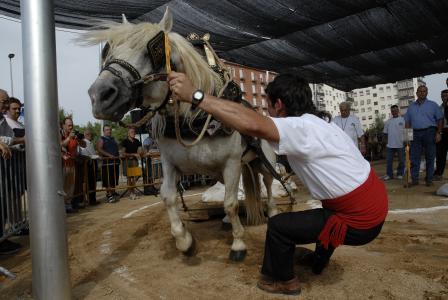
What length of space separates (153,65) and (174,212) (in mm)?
1380

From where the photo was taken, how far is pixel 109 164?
8.80 m

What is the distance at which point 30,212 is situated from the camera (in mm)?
2256

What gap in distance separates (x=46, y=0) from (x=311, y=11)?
5.39 meters

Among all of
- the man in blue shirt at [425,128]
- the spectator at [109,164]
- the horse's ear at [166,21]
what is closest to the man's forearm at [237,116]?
the horse's ear at [166,21]

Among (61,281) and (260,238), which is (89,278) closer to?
(61,281)

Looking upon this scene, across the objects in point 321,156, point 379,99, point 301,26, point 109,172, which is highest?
point 379,99

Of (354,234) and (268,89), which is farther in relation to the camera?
(268,89)

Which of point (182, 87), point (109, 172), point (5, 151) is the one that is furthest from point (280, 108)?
point (109, 172)

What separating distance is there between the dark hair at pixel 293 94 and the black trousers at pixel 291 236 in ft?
2.38

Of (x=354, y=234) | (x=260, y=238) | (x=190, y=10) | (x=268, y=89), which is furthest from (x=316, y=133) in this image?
(x=190, y=10)

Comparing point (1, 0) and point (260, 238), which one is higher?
point (1, 0)

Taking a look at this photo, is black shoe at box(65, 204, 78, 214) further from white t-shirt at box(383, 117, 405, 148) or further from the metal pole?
white t-shirt at box(383, 117, 405, 148)

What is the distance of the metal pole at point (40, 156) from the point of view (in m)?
2.24

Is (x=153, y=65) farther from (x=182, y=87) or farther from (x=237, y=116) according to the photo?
(x=237, y=116)
